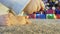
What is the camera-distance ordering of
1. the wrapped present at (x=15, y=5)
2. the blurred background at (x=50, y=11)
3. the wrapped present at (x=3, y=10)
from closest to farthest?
the wrapped present at (x=3, y=10)
the wrapped present at (x=15, y=5)
the blurred background at (x=50, y=11)

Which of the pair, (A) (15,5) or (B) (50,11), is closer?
(A) (15,5)

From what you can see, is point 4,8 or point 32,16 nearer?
point 4,8

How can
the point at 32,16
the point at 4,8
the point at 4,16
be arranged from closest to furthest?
the point at 4,16, the point at 4,8, the point at 32,16

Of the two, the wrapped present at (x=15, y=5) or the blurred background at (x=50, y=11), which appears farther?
the blurred background at (x=50, y=11)

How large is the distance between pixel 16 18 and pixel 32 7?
25 cm

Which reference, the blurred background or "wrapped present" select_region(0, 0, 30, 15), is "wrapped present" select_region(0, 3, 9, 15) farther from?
the blurred background

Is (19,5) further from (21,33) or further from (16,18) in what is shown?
(21,33)

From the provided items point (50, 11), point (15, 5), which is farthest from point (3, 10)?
point (50, 11)

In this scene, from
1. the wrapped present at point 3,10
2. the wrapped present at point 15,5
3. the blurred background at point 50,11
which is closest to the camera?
the wrapped present at point 3,10

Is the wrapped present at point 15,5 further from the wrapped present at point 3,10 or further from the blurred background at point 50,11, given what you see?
the blurred background at point 50,11

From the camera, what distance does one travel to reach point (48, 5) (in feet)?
6.12

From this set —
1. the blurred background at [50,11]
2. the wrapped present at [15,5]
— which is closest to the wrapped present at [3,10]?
the wrapped present at [15,5]

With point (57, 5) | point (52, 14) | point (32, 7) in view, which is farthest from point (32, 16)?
point (32, 7)

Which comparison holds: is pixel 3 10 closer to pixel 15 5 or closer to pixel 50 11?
pixel 15 5
